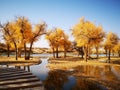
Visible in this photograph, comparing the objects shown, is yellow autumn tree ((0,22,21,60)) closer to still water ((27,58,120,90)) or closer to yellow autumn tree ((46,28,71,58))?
yellow autumn tree ((46,28,71,58))

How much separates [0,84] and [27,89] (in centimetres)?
233

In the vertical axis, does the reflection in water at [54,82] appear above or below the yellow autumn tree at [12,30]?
below

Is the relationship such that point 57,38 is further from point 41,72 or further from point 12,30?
point 41,72

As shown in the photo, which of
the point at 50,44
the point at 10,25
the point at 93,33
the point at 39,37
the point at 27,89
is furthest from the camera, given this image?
the point at 50,44

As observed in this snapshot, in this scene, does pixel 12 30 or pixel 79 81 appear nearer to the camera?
pixel 79 81

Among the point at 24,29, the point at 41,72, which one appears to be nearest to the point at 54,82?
the point at 41,72

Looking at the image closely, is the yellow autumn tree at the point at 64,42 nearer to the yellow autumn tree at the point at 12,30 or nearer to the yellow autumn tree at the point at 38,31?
the yellow autumn tree at the point at 38,31

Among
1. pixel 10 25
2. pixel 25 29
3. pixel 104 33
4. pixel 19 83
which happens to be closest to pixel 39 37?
pixel 25 29

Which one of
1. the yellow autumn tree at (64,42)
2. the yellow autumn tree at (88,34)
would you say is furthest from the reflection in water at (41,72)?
the yellow autumn tree at (64,42)

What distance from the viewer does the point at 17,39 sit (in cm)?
4753

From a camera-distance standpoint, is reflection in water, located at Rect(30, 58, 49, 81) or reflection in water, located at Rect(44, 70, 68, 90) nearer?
reflection in water, located at Rect(44, 70, 68, 90)

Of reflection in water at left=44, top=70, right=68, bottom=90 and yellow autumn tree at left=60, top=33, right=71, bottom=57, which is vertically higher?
yellow autumn tree at left=60, top=33, right=71, bottom=57

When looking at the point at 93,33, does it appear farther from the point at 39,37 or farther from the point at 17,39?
the point at 17,39

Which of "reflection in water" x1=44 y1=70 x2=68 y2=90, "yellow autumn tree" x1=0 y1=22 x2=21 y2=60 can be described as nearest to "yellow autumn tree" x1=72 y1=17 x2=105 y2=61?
"yellow autumn tree" x1=0 y1=22 x2=21 y2=60
